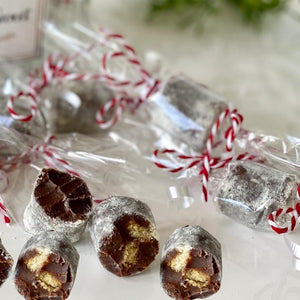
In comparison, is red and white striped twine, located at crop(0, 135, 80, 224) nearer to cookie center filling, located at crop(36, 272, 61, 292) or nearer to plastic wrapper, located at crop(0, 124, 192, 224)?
plastic wrapper, located at crop(0, 124, 192, 224)

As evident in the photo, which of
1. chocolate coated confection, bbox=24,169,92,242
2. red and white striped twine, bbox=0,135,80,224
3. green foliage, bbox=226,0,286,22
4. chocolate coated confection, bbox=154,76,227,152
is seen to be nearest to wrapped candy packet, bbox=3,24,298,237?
chocolate coated confection, bbox=154,76,227,152

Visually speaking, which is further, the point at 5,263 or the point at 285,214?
the point at 285,214

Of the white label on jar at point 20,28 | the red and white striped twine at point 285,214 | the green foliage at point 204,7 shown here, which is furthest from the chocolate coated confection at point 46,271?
the green foliage at point 204,7

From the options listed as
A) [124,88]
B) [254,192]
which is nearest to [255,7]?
[124,88]

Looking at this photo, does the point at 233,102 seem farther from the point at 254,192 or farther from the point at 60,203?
the point at 60,203

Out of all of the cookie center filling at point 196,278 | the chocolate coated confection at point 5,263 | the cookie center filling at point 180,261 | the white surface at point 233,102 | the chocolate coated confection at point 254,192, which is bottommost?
the white surface at point 233,102

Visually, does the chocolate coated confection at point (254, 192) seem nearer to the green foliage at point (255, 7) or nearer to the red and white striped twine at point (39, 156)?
the red and white striped twine at point (39, 156)

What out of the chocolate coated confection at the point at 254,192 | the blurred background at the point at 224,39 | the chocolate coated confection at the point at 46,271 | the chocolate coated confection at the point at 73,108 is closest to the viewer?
the chocolate coated confection at the point at 46,271
